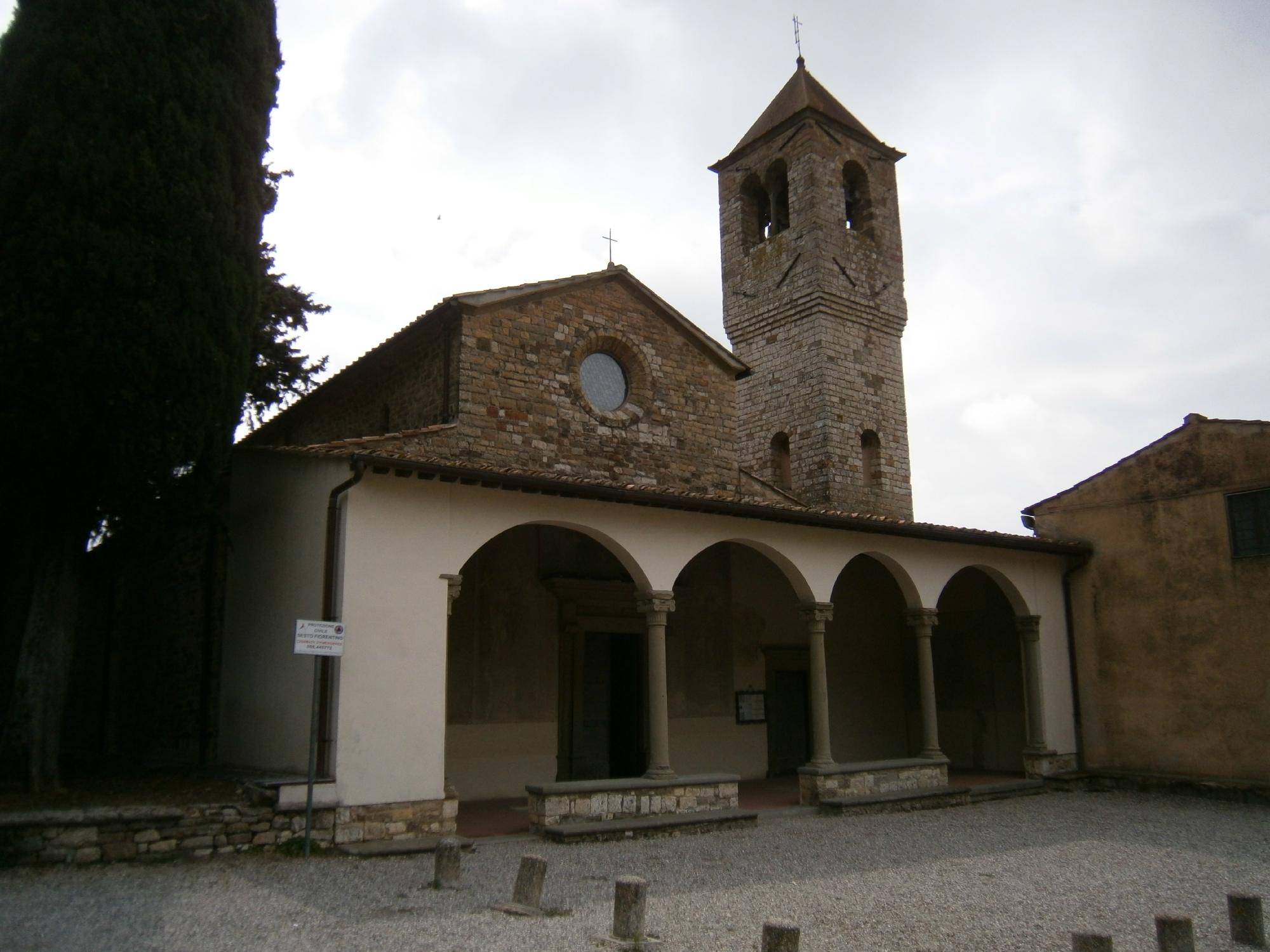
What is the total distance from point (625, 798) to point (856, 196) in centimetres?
1535

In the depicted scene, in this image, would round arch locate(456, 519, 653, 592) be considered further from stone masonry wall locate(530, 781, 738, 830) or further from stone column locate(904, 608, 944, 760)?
stone column locate(904, 608, 944, 760)

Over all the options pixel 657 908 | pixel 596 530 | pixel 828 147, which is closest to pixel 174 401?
pixel 596 530

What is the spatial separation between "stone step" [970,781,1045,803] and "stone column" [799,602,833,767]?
7.33ft

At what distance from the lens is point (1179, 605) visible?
47.3 ft

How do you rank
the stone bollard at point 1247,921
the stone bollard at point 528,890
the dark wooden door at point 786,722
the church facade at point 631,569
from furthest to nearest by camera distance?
the dark wooden door at point 786,722 < the church facade at point 631,569 < the stone bollard at point 528,890 < the stone bollard at point 1247,921

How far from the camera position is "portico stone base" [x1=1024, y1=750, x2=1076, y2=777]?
578 inches

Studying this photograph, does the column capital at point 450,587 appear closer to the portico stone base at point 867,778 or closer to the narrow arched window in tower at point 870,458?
the portico stone base at point 867,778

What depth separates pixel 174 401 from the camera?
9320 millimetres

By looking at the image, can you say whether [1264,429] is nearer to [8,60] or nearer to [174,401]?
[174,401]

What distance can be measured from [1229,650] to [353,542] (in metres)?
11.6

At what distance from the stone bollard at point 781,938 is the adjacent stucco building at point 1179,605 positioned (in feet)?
37.1

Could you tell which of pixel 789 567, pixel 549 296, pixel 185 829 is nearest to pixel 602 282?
pixel 549 296

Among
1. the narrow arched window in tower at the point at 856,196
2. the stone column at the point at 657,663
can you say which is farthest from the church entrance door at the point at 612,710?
the narrow arched window in tower at the point at 856,196

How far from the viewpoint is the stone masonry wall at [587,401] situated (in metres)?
12.9
